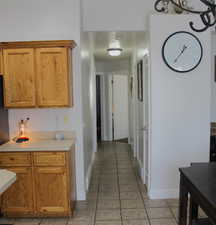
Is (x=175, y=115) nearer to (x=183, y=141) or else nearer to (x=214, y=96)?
(x=183, y=141)

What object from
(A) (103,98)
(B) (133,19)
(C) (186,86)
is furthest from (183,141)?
(A) (103,98)

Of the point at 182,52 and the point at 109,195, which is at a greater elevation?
the point at 182,52

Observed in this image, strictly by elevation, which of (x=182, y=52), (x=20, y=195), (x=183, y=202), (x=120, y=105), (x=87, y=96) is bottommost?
(x=20, y=195)

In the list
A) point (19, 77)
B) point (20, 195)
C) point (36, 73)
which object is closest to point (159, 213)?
point (20, 195)

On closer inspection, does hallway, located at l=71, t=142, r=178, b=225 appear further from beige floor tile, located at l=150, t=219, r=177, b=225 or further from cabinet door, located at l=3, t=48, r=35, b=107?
cabinet door, located at l=3, t=48, r=35, b=107

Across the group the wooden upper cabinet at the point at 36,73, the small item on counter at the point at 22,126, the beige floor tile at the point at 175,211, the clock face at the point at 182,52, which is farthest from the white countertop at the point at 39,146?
the clock face at the point at 182,52

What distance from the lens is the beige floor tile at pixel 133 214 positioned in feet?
9.12

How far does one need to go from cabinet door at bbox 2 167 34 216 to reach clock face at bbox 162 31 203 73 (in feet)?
7.29

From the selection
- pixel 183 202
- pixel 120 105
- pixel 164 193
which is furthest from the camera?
pixel 120 105

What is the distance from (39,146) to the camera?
8.92 feet

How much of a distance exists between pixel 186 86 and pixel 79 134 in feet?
5.18

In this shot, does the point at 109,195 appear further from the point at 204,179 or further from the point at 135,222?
the point at 204,179

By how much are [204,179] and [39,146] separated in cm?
179

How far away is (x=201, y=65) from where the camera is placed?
10.2 feet
